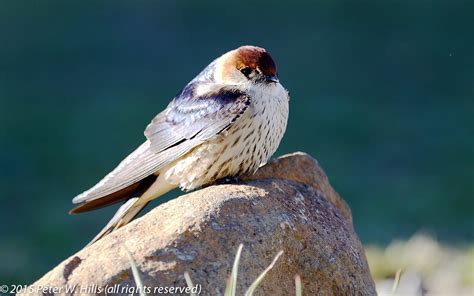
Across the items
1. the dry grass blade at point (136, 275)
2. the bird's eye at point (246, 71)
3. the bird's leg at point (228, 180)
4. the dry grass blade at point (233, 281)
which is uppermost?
the bird's eye at point (246, 71)

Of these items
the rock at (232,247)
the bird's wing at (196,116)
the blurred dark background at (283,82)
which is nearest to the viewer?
the rock at (232,247)

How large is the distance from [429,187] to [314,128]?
1.57 meters

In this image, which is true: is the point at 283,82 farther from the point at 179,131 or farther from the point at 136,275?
the point at 136,275

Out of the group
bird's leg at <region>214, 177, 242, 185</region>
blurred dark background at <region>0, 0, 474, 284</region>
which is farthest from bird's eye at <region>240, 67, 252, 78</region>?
blurred dark background at <region>0, 0, 474, 284</region>

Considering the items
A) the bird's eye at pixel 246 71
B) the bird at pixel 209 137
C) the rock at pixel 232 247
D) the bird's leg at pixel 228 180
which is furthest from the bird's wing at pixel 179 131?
the rock at pixel 232 247

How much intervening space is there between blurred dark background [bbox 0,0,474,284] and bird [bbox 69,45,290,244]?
2852 mm

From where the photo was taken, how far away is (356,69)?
42.6 ft

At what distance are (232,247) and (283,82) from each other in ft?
25.7

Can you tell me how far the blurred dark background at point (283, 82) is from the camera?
393 inches

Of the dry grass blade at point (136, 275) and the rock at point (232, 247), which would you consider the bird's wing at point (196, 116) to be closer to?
the rock at point (232, 247)

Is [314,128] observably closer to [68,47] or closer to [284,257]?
[68,47]

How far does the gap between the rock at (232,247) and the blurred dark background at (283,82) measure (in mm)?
3958

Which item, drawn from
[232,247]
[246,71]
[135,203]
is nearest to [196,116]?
[246,71]

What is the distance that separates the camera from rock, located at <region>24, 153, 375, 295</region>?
4.31 metres
